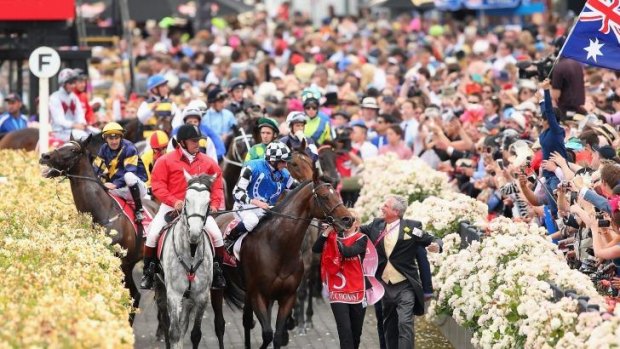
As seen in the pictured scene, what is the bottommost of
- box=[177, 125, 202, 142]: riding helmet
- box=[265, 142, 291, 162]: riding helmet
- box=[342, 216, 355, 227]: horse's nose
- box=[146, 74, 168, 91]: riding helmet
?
box=[146, 74, 168, 91]: riding helmet

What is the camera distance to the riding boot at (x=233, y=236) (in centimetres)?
1437

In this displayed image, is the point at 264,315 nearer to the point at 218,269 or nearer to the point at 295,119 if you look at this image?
the point at 218,269

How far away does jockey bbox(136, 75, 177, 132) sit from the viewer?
20.6 meters

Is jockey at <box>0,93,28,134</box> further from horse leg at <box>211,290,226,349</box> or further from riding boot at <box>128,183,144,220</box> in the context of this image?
horse leg at <box>211,290,226,349</box>

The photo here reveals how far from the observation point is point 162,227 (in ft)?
46.4

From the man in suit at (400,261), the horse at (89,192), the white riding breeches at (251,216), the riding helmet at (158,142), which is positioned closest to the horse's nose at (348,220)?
the man in suit at (400,261)

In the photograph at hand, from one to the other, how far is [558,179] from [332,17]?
110ft

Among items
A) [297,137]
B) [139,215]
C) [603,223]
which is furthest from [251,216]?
[603,223]

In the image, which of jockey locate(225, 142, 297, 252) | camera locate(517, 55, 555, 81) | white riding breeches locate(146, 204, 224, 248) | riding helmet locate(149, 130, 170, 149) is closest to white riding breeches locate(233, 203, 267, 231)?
jockey locate(225, 142, 297, 252)

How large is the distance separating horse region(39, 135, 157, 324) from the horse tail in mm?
950

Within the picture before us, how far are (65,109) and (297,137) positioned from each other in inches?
244

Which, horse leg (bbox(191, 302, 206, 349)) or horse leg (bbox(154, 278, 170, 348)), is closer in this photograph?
horse leg (bbox(191, 302, 206, 349))

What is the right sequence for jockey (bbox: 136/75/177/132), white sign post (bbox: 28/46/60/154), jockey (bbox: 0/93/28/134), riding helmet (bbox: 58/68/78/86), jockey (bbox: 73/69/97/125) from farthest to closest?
jockey (bbox: 0/93/28/134)
jockey (bbox: 73/69/97/125)
riding helmet (bbox: 58/68/78/86)
jockey (bbox: 136/75/177/132)
white sign post (bbox: 28/46/60/154)

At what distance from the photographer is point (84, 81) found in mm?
22047
